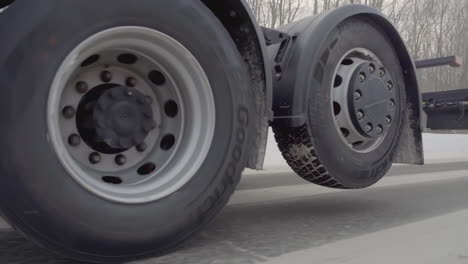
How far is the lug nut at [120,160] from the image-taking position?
7.28 feet

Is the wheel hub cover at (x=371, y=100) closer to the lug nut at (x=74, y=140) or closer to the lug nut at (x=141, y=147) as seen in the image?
the lug nut at (x=141, y=147)

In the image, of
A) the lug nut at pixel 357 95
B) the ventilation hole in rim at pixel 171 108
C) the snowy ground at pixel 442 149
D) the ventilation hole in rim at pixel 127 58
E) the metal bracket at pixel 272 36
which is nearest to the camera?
the ventilation hole in rim at pixel 127 58

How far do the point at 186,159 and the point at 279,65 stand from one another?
3.57 feet

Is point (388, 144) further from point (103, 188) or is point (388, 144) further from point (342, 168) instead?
point (103, 188)

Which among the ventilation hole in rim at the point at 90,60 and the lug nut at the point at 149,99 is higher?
the ventilation hole in rim at the point at 90,60

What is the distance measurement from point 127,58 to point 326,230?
5.06 feet

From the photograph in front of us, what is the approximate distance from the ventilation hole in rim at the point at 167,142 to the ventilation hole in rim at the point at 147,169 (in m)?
0.12

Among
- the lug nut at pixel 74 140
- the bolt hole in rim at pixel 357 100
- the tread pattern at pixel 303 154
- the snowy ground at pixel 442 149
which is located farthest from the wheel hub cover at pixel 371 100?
the snowy ground at pixel 442 149

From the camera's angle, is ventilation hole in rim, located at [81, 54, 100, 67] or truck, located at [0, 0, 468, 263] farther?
ventilation hole in rim, located at [81, 54, 100, 67]

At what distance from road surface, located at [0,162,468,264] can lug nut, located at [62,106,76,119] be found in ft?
2.08

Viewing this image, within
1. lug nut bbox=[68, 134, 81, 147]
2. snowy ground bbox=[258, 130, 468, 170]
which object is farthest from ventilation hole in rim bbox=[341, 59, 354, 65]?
snowy ground bbox=[258, 130, 468, 170]

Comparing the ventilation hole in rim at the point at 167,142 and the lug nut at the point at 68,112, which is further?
the ventilation hole in rim at the point at 167,142

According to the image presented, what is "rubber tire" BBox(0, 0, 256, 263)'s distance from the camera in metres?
1.62

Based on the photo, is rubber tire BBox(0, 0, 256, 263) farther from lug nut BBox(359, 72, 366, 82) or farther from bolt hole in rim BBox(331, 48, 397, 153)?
lug nut BBox(359, 72, 366, 82)
